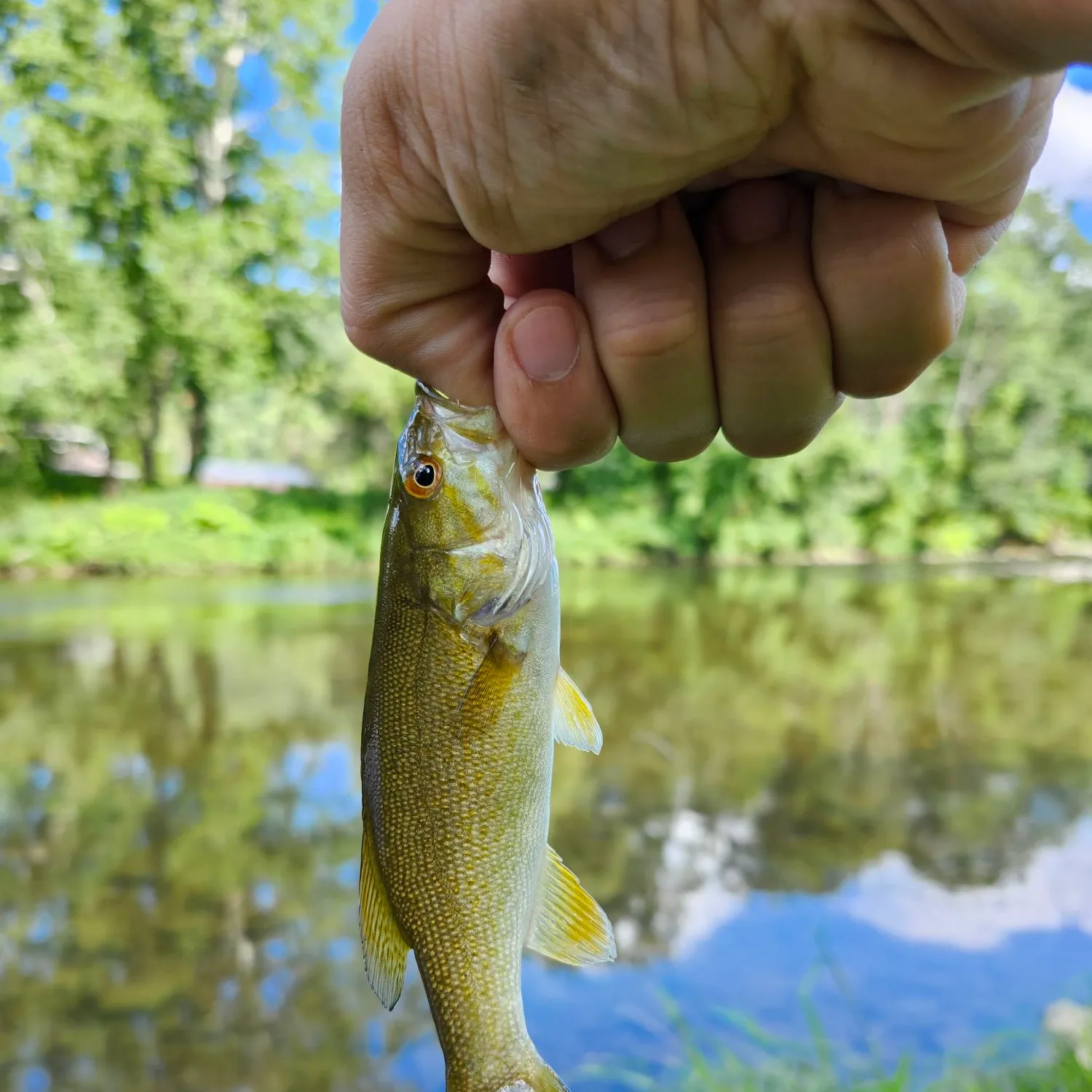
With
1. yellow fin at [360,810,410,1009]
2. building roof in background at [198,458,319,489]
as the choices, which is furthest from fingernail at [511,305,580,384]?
building roof in background at [198,458,319,489]

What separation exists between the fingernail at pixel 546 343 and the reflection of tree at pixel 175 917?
→ 4.38m

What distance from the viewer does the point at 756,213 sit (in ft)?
5.39

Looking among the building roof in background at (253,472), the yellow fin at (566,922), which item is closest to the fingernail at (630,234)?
the yellow fin at (566,922)

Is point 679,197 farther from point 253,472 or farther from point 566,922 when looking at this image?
point 253,472

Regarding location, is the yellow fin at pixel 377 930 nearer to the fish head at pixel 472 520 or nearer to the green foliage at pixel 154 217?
the fish head at pixel 472 520

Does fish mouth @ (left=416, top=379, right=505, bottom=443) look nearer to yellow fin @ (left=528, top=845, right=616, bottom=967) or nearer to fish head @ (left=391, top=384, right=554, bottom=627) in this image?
fish head @ (left=391, top=384, right=554, bottom=627)

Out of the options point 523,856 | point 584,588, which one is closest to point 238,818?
point 523,856

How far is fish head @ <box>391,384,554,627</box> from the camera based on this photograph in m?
1.81

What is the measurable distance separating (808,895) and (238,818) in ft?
14.4

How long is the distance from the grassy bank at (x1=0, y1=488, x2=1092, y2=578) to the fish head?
67.3 ft

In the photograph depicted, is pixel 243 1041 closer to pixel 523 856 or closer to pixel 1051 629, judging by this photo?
pixel 523 856

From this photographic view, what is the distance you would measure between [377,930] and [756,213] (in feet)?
4.70

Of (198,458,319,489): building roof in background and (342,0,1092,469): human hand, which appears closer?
(342,0,1092,469): human hand

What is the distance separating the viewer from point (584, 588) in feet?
66.0
